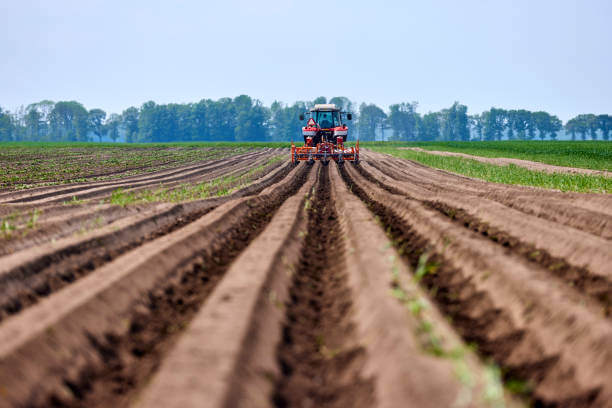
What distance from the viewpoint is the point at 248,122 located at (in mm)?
121062

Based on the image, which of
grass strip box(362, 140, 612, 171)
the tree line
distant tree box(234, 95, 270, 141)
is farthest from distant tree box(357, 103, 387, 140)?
grass strip box(362, 140, 612, 171)

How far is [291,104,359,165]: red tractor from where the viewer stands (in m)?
26.6

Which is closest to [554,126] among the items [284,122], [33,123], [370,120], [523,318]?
[370,120]

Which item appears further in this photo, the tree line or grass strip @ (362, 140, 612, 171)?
the tree line

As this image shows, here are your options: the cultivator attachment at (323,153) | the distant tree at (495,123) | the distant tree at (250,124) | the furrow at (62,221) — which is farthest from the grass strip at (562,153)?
the distant tree at (495,123)

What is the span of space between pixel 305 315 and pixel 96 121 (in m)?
142

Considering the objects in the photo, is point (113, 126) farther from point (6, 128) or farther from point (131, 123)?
point (6, 128)

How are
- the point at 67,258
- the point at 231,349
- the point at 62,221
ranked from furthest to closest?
the point at 62,221 < the point at 67,258 < the point at 231,349

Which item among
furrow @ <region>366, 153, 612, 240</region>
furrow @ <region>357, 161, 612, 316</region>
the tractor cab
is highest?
the tractor cab

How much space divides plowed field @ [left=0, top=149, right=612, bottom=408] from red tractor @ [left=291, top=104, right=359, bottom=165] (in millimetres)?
17932

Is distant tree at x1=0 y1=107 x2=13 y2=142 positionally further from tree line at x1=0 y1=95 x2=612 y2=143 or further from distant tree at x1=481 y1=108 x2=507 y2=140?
distant tree at x1=481 y1=108 x2=507 y2=140

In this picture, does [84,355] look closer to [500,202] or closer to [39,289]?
[39,289]

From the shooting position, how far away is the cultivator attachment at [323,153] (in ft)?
87.1

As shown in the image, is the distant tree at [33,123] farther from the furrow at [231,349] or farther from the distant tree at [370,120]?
the furrow at [231,349]
